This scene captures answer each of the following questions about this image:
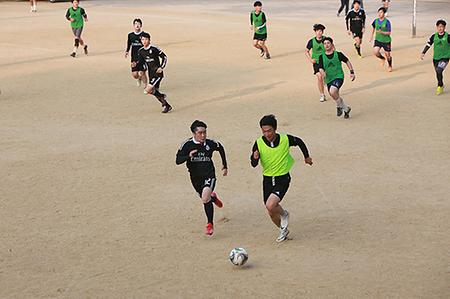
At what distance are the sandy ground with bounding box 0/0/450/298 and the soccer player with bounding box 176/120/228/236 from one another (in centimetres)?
49

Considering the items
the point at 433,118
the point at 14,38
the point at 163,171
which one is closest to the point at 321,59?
the point at 433,118

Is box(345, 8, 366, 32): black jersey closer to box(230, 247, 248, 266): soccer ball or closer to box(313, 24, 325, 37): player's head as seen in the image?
box(313, 24, 325, 37): player's head

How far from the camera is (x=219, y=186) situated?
1455 centimetres

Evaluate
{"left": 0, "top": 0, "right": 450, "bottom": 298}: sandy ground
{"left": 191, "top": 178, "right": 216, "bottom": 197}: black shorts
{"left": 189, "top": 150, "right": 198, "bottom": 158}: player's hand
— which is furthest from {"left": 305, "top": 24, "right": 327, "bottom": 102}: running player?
{"left": 189, "top": 150, "right": 198, "bottom": 158}: player's hand

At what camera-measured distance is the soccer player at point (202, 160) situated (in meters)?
11.9

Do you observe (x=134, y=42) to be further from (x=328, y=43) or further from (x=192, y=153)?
(x=192, y=153)

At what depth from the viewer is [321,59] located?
64.8 ft

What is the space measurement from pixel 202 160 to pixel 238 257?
80.9 inches

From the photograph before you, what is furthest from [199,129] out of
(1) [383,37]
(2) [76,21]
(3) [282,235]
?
(2) [76,21]

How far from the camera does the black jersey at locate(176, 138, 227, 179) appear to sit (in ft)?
39.1

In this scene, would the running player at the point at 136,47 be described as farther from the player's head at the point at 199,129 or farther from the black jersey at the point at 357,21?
the player's head at the point at 199,129

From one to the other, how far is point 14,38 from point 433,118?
2305cm

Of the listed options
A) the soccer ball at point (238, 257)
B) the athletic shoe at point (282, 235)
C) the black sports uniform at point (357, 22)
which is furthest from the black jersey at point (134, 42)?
the soccer ball at point (238, 257)

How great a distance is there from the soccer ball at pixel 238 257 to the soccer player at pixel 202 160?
143cm
